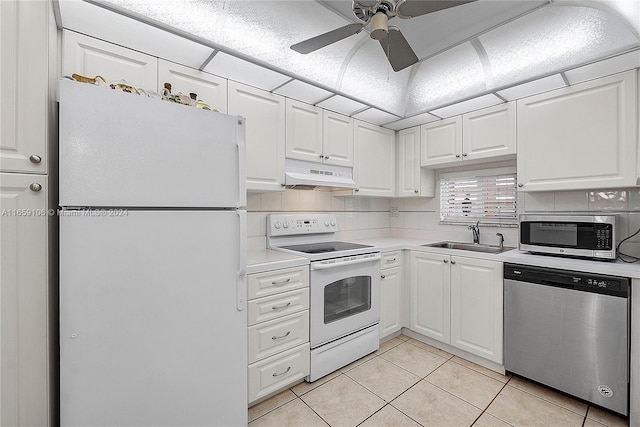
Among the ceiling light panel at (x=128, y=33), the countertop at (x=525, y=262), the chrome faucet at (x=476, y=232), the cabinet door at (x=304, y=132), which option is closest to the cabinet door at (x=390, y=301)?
the countertop at (x=525, y=262)

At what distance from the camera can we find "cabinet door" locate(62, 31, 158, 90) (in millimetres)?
1390

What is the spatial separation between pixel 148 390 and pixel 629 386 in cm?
258

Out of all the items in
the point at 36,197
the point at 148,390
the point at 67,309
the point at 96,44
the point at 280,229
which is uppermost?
the point at 96,44

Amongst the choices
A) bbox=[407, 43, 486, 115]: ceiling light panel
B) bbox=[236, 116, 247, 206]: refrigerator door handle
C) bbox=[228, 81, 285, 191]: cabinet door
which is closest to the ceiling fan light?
bbox=[236, 116, 247, 206]: refrigerator door handle

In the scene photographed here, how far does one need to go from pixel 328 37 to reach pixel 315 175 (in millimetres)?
1161

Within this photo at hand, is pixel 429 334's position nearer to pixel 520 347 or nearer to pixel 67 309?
pixel 520 347

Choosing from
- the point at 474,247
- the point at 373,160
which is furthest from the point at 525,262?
the point at 373,160

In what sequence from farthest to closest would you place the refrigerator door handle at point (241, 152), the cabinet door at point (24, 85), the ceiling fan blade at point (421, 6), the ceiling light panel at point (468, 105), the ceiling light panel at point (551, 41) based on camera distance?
the ceiling light panel at point (468, 105)
the ceiling light panel at point (551, 41)
the refrigerator door handle at point (241, 152)
the ceiling fan blade at point (421, 6)
the cabinet door at point (24, 85)

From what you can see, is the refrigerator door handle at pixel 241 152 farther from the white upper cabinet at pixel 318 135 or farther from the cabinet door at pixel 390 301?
the cabinet door at pixel 390 301

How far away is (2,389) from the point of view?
1036 millimetres

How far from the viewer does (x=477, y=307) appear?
2.25 m

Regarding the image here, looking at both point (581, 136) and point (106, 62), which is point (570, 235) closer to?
point (581, 136)

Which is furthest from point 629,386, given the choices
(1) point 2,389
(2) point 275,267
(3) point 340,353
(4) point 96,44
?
(4) point 96,44

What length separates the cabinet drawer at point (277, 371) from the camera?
175 centimetres
